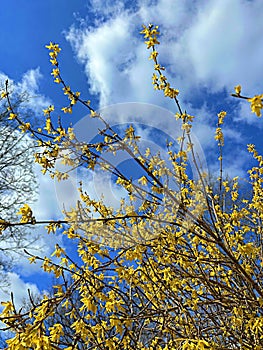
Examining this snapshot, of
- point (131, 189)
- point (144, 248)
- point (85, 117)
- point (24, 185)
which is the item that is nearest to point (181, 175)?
point (131, 189)

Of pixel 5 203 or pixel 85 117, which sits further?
pixel 5 203

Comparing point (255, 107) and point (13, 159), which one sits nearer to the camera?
point (255, 107)

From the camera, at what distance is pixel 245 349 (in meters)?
2.46

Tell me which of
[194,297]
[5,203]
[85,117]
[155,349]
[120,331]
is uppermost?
[5,203]

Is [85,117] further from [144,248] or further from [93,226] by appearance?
[144,248]

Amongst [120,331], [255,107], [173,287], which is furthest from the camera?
[173,287]

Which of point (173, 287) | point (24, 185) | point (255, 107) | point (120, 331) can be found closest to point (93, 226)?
point (173, 287)

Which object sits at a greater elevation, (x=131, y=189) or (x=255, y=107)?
(x=131, y=189)

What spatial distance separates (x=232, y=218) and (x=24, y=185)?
24.8 feet

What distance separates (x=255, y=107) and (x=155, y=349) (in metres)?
2.18

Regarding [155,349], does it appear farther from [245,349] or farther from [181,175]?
[181,175]

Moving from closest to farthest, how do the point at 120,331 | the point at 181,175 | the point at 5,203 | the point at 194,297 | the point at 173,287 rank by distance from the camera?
the point at 120,331, the point at 194,297, the point at 173,287, the point at 181,175, the point at 5,203

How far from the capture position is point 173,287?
2648mm

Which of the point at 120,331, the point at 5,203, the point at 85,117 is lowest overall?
the point at 120,331
